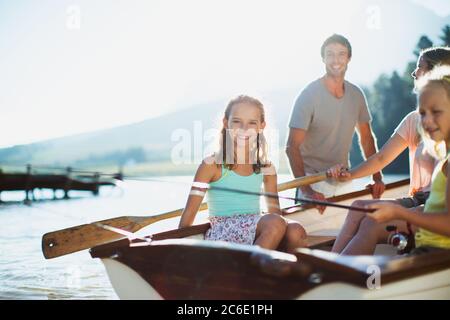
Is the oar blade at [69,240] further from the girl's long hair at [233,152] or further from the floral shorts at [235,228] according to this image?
the girl's long hair at [233,152]

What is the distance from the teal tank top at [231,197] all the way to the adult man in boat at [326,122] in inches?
48.7

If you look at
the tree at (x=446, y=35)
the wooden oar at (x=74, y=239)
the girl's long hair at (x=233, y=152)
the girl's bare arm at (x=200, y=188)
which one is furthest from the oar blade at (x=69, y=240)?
the tree at (x=446, y=35)

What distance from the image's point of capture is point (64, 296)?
5.86 meters

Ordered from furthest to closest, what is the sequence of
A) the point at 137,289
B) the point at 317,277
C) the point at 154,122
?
the point at 154,122
the point at 137,289
the point at 317,277

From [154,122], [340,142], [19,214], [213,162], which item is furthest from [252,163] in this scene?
[154,122]

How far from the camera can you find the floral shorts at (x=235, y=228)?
349 cm

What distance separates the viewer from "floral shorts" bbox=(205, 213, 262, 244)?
11.5 ft

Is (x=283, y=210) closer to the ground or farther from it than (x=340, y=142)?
closer to the ground

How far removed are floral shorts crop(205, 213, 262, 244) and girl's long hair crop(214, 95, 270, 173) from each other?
27cm

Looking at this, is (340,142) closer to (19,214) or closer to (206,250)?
(206,250)

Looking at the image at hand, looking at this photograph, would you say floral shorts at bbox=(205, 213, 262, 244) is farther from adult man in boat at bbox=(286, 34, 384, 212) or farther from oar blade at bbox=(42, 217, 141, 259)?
adult man in boat at bbox=(286, 34, 384, 212)

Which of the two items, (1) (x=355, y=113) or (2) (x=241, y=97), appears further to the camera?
(1) (x=355, y=113)

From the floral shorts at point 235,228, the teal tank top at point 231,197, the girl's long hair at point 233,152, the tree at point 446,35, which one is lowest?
the floral shorts at point 235,228

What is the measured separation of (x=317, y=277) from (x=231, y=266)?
0.36 m
